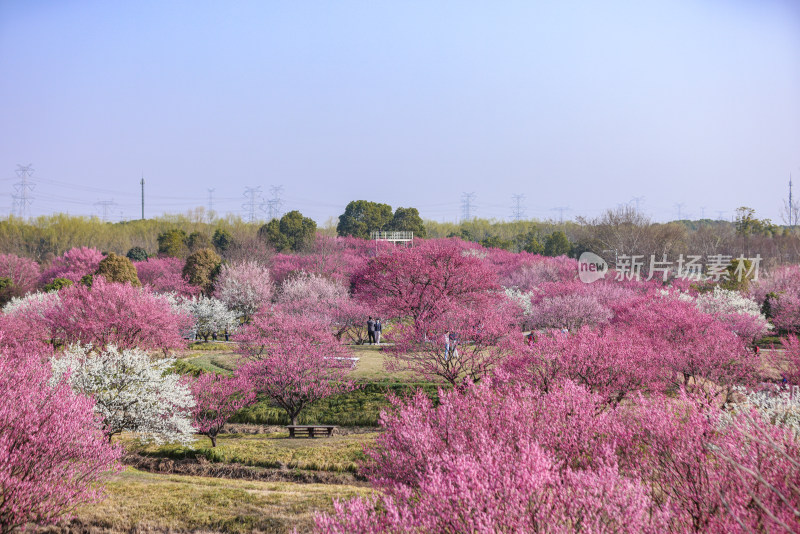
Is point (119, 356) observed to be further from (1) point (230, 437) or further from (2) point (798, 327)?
(2) point (798, 327)

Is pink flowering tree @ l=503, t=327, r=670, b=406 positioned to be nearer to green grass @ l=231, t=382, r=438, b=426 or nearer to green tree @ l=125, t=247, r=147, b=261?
green grass @ l=231, t=382, r=438, b=426

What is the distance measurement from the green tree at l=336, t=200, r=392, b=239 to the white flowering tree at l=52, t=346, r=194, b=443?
7498 centimetres

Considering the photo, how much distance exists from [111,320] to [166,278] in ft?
88.3

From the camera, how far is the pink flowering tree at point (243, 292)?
4431 centimetres

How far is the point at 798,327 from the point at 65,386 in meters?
41.3

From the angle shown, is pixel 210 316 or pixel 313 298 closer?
pixel 313 298

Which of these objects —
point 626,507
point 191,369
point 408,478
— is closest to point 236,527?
point 408,478

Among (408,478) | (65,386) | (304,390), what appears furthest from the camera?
(304,390)

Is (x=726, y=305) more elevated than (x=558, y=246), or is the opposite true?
(x=558, y=246)

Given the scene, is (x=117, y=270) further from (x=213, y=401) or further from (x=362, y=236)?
(x=362, y=236)

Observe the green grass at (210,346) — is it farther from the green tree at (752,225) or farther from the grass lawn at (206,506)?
the green tree at (752,225)

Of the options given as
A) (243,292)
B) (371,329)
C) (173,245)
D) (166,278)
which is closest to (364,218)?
(173,245)

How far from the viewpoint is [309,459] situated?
1766 centimetres

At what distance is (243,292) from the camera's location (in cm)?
4441
